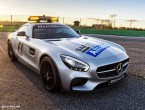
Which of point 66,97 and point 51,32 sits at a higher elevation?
point 51,32

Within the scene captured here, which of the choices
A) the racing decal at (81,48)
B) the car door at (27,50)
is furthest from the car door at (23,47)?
the racing decal at (81,48)

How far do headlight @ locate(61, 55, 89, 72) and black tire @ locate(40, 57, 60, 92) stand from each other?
295mm

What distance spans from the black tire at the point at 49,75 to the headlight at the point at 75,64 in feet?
0.97

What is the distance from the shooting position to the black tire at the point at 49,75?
16.6 ft

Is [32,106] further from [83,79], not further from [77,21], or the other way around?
[77,21]

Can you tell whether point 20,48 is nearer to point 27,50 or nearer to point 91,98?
point 27,50

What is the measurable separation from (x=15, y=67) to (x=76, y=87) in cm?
331

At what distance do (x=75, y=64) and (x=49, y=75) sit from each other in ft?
2.58

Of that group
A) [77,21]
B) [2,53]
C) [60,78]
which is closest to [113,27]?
[77,21]

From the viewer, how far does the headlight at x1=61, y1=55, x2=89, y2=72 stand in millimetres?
4789

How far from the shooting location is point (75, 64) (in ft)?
15.9

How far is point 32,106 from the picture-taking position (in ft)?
15.3

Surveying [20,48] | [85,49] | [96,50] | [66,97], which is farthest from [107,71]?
[20,48]

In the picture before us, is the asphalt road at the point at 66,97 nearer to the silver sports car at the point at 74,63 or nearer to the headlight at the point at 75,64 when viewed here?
the silver sports car at the point at 74,63
